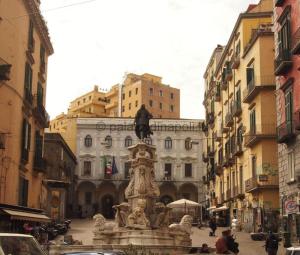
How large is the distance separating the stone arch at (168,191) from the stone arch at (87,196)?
28.8 ft

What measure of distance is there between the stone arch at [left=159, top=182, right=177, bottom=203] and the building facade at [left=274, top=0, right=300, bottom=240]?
46.4 meters

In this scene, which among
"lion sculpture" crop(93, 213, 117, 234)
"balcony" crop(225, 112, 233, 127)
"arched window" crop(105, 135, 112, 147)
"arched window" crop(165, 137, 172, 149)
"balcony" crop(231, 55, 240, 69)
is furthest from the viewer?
"arched window" crop(165, 137, 172, 149)

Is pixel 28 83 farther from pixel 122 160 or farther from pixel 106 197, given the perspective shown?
pixel 106 197

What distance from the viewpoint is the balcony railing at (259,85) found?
40250 millimetres

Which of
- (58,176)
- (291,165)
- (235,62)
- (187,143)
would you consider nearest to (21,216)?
(291,165)

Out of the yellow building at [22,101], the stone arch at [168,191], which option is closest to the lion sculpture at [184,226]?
the yellow building at [22,101]

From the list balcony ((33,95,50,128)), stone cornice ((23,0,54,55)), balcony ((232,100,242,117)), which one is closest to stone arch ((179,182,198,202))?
balcony ((232,100,242,117))

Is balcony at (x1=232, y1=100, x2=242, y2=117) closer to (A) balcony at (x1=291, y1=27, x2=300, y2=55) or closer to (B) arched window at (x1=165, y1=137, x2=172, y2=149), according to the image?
(A) balcony at (x1=291, y1=27, x2=300, y2=55)

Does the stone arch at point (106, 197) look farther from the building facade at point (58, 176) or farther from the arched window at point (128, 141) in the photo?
the arched window at point (128, 141)

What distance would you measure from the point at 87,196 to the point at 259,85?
4102cm

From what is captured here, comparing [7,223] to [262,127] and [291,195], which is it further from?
[262,127]

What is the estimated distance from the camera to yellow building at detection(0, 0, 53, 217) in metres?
32.9

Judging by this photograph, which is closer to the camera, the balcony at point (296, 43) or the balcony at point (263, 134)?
the balcony at point (296, 43)

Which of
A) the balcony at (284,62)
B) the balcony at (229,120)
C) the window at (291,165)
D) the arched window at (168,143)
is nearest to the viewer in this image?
the window at (291,165)
